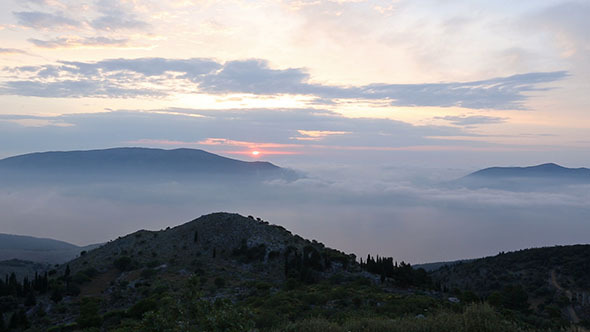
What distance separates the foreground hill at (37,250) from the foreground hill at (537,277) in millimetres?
132013

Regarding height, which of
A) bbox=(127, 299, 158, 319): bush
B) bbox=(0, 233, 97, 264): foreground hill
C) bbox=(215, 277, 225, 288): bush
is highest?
bbox=(127, 299, 158, 319): bush

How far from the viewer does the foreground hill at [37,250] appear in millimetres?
133738

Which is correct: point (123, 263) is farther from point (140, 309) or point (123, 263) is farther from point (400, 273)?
point (400, 273)

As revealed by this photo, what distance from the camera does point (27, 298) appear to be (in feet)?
102

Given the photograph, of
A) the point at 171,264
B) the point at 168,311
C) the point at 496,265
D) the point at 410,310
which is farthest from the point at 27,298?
the point at 496,265

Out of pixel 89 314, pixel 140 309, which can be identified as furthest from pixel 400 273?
pixel 89 314

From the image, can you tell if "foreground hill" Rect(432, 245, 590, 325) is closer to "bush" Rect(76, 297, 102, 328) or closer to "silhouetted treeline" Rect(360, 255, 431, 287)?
"silhouetted treeline" Rect(360, 255, 431, 287)

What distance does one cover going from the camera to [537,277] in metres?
50.7

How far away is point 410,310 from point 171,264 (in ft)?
108

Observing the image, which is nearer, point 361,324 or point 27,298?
point 361,324

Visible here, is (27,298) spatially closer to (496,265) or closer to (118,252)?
(118,252)

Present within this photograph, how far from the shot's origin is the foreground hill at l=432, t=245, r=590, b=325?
130 ft

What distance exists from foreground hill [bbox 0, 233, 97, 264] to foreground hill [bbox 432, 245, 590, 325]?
132013 mm

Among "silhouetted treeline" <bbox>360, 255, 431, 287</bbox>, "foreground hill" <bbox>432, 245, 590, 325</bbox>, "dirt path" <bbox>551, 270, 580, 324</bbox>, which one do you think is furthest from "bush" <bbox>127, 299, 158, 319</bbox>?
"dirt path" <bbox>551, 270, 580, 324</bbox>
